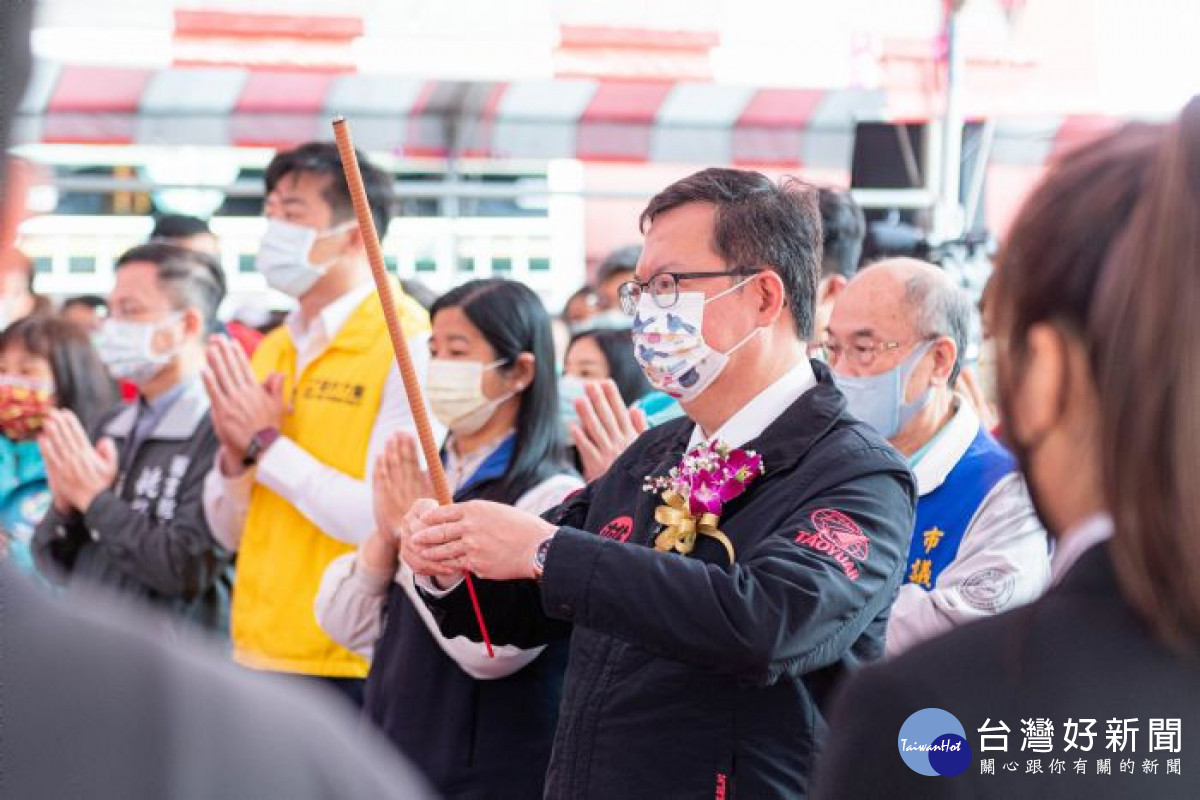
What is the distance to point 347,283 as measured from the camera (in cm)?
408

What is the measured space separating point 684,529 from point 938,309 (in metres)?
1.20

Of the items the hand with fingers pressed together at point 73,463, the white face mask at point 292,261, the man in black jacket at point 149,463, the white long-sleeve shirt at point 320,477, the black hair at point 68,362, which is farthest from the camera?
the black hair at point 68,362

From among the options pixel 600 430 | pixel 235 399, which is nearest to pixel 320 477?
pixel 235 399

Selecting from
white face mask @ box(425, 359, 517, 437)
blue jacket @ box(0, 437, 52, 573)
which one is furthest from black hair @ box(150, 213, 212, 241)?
white face mask @ box(425, 359, 517, 437)

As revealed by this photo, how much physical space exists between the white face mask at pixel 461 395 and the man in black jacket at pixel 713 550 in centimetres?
73

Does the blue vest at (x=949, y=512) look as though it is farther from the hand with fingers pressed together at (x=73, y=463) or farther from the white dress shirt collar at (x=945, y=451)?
the hand with fingers pressed together at (x=73, y=463)

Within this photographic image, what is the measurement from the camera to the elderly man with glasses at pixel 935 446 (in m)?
2.71

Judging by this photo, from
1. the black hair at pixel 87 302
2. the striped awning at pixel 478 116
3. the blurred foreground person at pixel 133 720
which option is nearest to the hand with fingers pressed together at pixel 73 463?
the black hair at pixel 87 302

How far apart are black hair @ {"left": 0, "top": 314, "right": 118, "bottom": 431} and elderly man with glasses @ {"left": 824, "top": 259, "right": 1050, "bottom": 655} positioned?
2.77 metres

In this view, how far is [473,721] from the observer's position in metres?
3.01

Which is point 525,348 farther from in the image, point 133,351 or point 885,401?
point 133,351

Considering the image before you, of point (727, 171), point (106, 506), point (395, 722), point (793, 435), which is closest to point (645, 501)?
point (793, 435)

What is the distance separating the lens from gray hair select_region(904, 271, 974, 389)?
3295 mm

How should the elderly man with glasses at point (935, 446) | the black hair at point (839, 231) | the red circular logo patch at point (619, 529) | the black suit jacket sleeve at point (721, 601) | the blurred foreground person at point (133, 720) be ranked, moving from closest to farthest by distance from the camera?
the blurred foreground person at point (133, 720), the black suit jacket sleeve at point (721, 601), the red circular logo patch at point (619, 529), the elderly man with glasses at point (935, 446), the black hair at point (839, 231)
